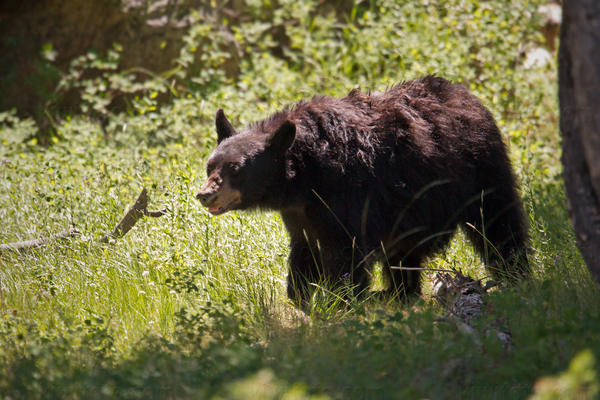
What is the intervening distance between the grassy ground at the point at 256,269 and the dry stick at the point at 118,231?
0.08 m

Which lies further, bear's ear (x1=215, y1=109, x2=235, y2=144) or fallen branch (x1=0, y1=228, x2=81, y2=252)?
fallen branch (x1=0, y1=228, x2=81, y2=252)

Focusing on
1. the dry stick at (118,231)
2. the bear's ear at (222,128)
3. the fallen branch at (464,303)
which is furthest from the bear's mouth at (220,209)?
the fallen branch at (464,303)

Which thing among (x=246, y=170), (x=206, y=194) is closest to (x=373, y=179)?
(x=246, y=170)

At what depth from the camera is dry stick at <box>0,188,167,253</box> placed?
5.48 meters

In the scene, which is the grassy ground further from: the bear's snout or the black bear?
the bear's snout

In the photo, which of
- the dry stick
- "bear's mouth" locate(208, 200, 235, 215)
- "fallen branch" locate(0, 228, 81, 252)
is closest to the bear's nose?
"bear's mouth" locate(208, 200, 235, 215)

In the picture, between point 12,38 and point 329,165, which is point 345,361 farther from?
point 12,38

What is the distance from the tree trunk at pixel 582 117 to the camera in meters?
3.27

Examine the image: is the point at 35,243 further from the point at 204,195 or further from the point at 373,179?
the point at 373,179

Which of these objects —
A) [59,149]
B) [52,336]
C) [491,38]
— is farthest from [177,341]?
[491,38]

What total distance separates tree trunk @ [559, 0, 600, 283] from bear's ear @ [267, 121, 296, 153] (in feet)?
6.11

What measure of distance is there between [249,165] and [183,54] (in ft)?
16.4

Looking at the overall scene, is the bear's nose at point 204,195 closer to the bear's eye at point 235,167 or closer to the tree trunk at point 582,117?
the bear's eye at point 235,167

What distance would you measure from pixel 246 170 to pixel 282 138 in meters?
0.36
